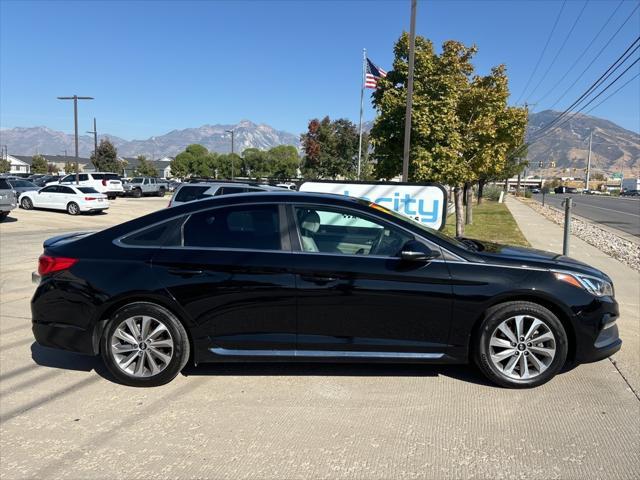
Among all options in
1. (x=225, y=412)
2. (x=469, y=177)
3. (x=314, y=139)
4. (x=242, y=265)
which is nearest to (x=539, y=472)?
(x=225, y=412)

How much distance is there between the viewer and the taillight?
4141 millimetres

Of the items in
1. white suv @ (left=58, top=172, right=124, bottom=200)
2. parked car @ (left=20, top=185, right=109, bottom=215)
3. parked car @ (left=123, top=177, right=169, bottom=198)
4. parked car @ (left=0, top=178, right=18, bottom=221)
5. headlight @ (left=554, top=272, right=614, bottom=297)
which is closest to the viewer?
headlight @ (left=554, top=272, right=614, bottom=297)

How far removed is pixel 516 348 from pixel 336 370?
1.52 metres

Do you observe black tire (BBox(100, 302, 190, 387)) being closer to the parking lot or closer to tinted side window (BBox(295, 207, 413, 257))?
the parking lot

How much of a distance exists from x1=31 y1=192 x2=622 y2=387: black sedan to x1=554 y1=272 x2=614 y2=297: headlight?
0.01 meters

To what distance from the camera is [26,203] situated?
78.9 ft

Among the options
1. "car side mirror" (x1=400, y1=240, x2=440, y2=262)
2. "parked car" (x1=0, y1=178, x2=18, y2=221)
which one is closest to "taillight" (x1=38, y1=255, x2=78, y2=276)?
"car side mirror" (x1=400, y1=240, x2=440, y2=262)

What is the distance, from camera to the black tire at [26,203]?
23969 mm

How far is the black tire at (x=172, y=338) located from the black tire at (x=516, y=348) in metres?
2.37

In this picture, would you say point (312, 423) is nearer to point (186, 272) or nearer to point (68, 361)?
point (186, 272)

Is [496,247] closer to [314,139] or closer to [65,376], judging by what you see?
[65,376]

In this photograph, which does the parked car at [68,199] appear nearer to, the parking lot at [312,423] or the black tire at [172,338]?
the parking lot at [312,423]

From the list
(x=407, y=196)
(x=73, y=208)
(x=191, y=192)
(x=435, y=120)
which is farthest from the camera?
(x=73, y=208)

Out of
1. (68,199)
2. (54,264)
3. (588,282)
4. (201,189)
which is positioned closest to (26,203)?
(68,199)
